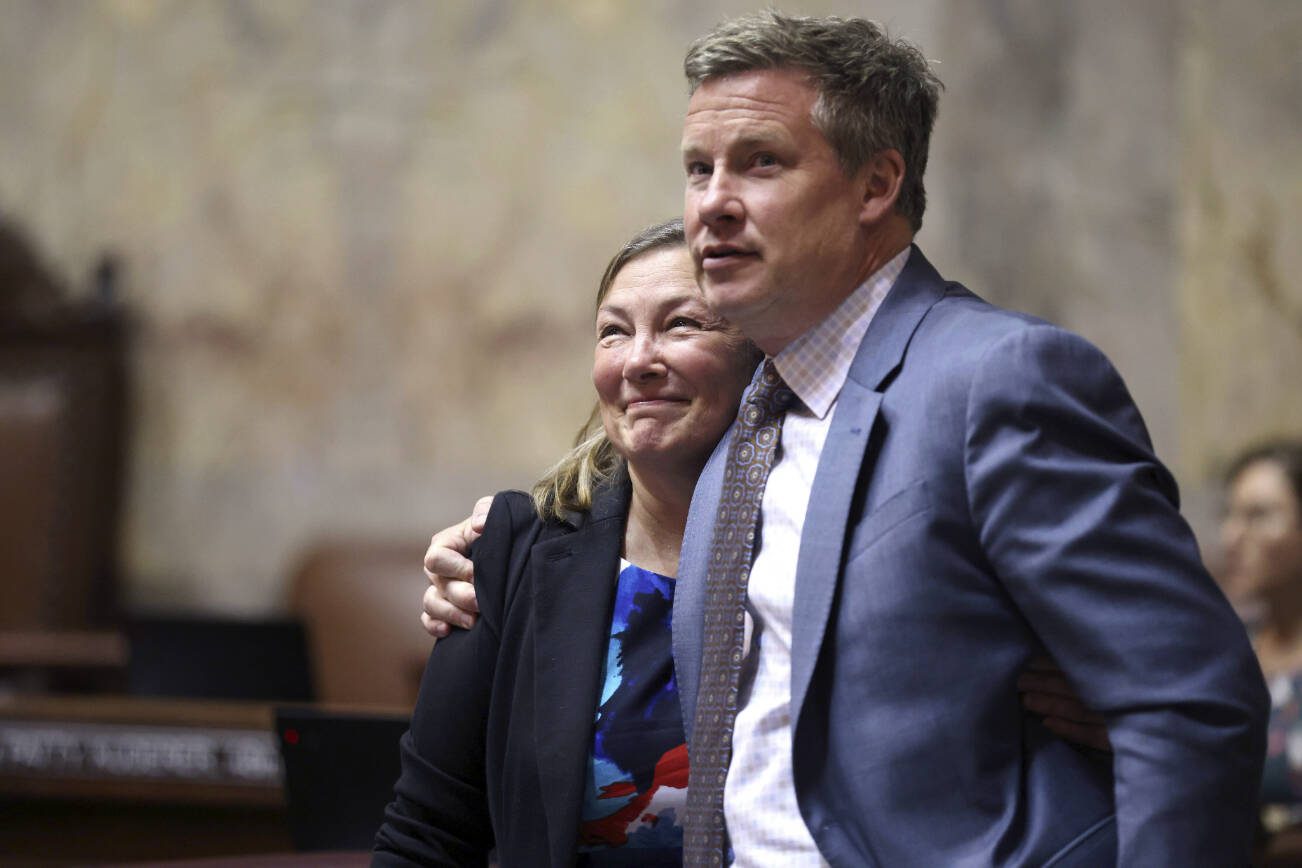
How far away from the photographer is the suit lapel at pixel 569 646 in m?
1.85

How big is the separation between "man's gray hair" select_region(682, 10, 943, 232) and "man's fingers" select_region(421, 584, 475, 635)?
2.51 feet

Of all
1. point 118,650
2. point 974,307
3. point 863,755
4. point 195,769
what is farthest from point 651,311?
point 118,650

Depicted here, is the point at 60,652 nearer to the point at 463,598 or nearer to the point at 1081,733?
the point at 463,598

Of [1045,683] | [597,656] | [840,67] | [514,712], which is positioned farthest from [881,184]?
[514,712]

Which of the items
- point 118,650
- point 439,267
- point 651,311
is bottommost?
point 118,650

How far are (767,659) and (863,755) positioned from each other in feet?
0.58

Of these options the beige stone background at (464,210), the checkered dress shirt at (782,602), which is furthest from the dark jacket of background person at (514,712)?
the beige stone background at (464,210)

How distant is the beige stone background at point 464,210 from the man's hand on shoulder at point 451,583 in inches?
134

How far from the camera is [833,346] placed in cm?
167

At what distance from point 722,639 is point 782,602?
0.08m

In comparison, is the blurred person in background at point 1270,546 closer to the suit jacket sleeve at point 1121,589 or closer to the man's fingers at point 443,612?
the man's fingers at point 443,612

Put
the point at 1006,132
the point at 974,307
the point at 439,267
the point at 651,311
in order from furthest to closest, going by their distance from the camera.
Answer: the point at 439,267, the point at 1006,132, the point at 651,311, the point at 974,307

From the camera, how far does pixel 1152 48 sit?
5340 mm

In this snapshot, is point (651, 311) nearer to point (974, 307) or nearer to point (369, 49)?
point (974, 307)
